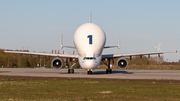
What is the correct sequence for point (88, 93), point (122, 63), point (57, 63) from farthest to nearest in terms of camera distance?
1. point (57, 63)
2. point (122, 63)
3. point (88, 93)

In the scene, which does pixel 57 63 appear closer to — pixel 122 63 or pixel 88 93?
pixel 122 63

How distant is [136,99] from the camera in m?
13.1

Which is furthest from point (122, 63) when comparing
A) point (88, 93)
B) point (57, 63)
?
point (88, 93)

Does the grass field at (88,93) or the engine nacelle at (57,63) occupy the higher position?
the engine nacelle at (57,63)

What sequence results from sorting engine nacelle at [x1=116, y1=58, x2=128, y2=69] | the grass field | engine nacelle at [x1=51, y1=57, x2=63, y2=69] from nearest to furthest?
the grass field, engine nacelle at [x1=116, y1=58, x2=128, y2=69], engine nacelle at [x1=51, y1=57, x2=63, y2=69]

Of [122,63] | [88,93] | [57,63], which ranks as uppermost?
[57,63]

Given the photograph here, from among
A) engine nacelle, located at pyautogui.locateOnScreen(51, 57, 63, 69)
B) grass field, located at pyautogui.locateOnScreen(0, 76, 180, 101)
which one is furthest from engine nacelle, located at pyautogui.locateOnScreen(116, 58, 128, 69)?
grass field, located at pyautogui.locateOnScreen(0, 76, 180, 101)

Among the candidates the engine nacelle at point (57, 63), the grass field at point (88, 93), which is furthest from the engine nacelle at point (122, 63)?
the grass field at point (88, 93)

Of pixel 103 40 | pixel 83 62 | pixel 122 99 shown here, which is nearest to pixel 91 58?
pixel 83 62

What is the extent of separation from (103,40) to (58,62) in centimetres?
793

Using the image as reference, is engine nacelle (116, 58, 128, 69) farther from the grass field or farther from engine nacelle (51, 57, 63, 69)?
the grass field

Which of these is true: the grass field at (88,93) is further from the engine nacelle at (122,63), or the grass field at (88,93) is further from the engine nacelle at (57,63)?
the engine nacelle at (57,63)

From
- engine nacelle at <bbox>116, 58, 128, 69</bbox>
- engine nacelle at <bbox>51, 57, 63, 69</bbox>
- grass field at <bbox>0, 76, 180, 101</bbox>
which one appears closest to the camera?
grass field at <bbox>0, 76, 180, 101</bbox>

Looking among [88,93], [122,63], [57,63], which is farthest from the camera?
[57,63]
